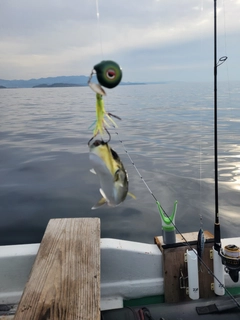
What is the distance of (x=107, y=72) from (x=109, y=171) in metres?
0.34

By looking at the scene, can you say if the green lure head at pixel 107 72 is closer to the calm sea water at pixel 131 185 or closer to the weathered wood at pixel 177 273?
the calm sea water at pixel 131 185

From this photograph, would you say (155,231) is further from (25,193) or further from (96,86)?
(96,86)

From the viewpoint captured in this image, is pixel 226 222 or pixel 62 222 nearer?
pixel 62 222

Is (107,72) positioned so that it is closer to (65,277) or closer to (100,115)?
(100,115)

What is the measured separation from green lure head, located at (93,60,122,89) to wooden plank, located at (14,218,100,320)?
5.57ft

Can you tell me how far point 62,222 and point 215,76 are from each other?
2.39 m

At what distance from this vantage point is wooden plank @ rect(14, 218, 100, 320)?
2.21m

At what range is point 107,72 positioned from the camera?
3.43ft

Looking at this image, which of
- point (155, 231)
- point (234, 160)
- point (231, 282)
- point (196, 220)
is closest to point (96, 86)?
point (231, 282)

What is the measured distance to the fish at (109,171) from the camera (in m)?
1.13

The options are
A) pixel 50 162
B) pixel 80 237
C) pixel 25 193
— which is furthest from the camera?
pixel 50 162

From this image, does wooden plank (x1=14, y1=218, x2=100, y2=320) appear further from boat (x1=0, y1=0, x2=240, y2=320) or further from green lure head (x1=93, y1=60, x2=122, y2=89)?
green lure head (x1=93, y1=60, x2=122, y2=89)

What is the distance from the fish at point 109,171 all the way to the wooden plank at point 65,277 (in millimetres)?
1325

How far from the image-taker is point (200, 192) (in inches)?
321
